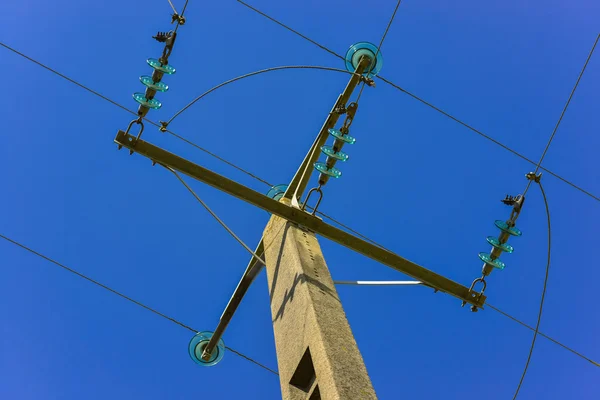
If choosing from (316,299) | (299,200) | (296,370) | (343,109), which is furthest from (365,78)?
(296,370)

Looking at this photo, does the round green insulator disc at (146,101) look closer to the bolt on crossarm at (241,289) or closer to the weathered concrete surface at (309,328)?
the weathered concrete surface at (309,328)

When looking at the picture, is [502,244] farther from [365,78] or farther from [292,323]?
[292,323]

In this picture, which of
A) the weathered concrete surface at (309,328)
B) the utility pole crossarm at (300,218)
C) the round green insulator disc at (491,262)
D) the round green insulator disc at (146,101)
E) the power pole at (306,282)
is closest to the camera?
the weathered concrete surface at (309,328)

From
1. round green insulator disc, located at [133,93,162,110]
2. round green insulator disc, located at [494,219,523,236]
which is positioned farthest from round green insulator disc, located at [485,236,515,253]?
round green insulator disc, located at [133,93,162,110]

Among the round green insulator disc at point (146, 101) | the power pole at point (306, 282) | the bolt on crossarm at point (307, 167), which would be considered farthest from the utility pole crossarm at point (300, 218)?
the bolt on crossarm at point (307, 167)

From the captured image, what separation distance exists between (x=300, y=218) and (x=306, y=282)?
118 centimetres

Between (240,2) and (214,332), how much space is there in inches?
148

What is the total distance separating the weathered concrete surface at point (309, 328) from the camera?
4.74 meters

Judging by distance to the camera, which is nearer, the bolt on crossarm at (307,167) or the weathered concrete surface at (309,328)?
the weathered concrete surface at (309,328)

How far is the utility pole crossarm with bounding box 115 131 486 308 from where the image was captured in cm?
657

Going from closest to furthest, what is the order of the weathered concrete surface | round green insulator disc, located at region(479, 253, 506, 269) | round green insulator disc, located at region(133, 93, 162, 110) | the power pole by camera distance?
1. the weathered concrete surface
2. the power pole
3. round green insulator disc, located at region(133, 93, 162, 110)
4. round green insulator disc, located at region(479, 253, 506, 269)

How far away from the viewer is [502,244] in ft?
24.9

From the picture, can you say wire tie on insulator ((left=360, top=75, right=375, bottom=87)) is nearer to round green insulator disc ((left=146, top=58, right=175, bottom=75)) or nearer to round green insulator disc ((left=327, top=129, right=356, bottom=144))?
round green insulator disc ((left=327, top=129, right=356, bottom=144))

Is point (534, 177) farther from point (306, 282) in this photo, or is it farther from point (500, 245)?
point (306, 282)
